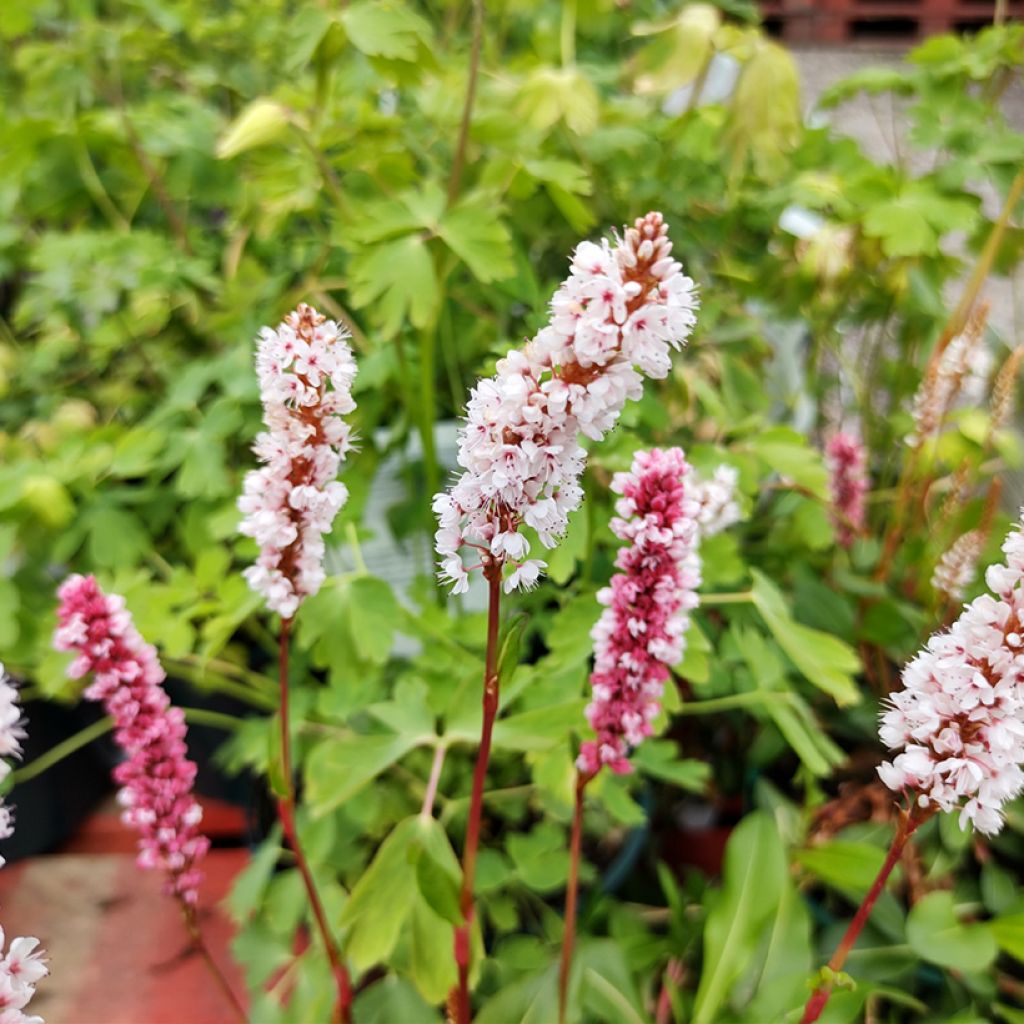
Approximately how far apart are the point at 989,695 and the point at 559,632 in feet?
1.19

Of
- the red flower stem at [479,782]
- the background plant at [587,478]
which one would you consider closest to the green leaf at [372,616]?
the background plant at [587,478]

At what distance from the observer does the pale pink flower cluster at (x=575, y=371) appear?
327mm

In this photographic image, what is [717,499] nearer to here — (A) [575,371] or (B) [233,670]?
(A) [575,371]

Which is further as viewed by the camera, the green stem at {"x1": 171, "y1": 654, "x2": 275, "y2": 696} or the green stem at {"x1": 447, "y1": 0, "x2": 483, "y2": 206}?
the green stem at {"x1": 171, "y1": 654, "x2": 275, "y2": 696}

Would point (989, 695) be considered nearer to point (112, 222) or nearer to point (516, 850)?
point (516, 850)

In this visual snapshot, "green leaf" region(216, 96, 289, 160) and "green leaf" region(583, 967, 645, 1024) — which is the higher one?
"green leaf" region(216, 96, 289, 160)

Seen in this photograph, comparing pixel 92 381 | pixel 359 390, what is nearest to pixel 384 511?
pixel 359 390

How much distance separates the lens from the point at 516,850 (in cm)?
77

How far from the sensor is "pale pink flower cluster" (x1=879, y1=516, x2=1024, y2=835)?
1.17ft

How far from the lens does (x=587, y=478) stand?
0.71 m

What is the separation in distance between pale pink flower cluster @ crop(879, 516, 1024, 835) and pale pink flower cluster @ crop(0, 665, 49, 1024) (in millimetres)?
381

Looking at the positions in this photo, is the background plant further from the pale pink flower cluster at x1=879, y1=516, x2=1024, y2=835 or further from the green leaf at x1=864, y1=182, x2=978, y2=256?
the pale pink flower cluster at x1=879, y1=516, x2=1024, y2=835

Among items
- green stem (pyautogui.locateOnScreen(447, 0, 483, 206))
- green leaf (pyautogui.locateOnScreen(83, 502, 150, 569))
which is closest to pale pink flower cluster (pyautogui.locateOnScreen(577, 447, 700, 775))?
green stem (pyautogui.locateOnScreen(447, 0, 483, 206))

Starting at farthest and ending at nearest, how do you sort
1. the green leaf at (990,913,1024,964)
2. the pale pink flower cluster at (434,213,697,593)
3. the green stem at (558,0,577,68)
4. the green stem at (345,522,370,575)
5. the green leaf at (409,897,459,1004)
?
the green stem at (558,0,577,68) → the green stem at (345,522,370,575) → the green leaf at (990,913,1024,964) → the green leaf at (409,897,459,1004) → the pale pink flower cluster at (434,213,697,593)
